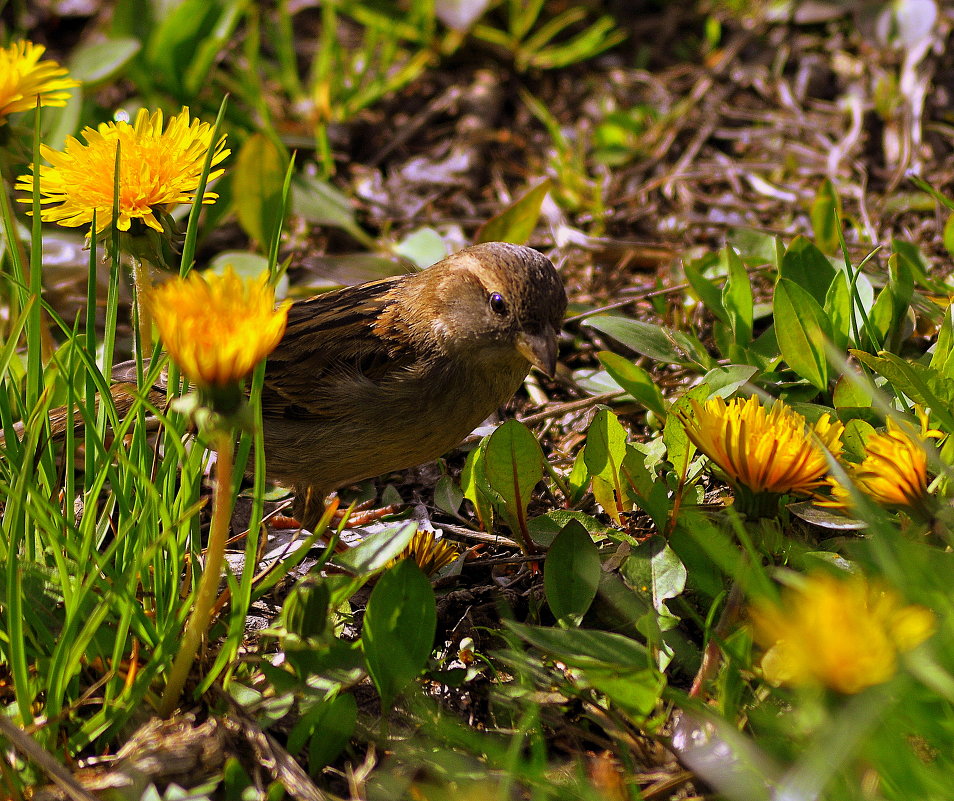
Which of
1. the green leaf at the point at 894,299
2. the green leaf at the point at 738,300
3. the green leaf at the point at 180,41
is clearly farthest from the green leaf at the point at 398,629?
the green leaf at the point at 180,41

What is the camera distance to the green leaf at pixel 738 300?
12.0 ft

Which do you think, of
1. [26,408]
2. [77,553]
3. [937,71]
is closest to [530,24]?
[937,71]

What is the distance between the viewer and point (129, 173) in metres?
2.64

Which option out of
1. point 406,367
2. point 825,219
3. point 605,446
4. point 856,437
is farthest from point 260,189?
point 856,437

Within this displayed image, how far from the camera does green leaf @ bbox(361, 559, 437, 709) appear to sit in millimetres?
2492

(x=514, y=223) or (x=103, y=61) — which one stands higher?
(x=103, y=61)

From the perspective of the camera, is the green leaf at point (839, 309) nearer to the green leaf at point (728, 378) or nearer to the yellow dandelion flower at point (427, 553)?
the green leaf at point (728, 378)

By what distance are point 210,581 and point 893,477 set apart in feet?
5.15

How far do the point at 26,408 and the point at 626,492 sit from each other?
172cm

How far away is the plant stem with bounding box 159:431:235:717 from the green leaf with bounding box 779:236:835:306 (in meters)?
2.34

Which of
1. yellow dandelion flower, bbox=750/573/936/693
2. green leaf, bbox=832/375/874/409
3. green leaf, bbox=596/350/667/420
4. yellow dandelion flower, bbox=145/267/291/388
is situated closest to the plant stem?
yellow dandelion flower, bbox=145/267/291/388

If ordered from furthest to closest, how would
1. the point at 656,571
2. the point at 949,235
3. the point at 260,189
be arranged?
the point at 260,189 < the point at 949,235 < the point at 656,571

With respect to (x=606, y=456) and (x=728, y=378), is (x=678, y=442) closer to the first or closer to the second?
(x=606, y=456)

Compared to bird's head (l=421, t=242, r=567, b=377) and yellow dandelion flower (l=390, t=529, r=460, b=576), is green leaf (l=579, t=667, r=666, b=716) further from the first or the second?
bird's head (l=421, t=242, r=567, b=377)
